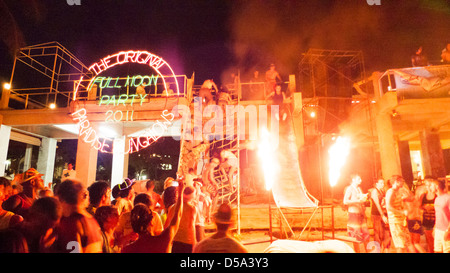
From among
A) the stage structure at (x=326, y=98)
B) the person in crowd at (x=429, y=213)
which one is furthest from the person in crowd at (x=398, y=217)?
the stage structure at (x=326, y=98)

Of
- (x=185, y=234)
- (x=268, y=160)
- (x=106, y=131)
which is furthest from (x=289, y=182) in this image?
(x=106, y=131)

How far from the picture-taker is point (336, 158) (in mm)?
11031

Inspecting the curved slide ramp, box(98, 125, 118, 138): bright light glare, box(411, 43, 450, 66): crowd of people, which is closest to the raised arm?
the curved slide ramp

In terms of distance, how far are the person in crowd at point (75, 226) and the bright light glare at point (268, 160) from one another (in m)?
4.80

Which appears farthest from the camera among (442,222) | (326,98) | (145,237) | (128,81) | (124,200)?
(128,81)

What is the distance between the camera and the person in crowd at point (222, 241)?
2514mm

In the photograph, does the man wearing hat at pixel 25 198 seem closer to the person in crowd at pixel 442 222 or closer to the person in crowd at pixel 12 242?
A: the person in crowd at pixel 12 242

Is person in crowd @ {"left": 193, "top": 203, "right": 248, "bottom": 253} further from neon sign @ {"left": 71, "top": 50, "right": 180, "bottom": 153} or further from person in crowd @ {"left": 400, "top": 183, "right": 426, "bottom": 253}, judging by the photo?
neon sign @ {"left": 71, "top": 50, "right": 180, "bottom": 153}

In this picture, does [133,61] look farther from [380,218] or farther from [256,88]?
[380,218]

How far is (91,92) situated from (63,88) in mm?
3592

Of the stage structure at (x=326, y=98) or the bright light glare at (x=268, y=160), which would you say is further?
the stage structure at (x=326, y=98)

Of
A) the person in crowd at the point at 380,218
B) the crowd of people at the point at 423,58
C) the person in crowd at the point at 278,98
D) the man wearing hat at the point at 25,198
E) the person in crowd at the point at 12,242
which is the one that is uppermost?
the crowd of people at the point at 423,58

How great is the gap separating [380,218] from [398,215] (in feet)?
2.08

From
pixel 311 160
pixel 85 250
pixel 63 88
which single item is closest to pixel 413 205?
pixel 311 160
